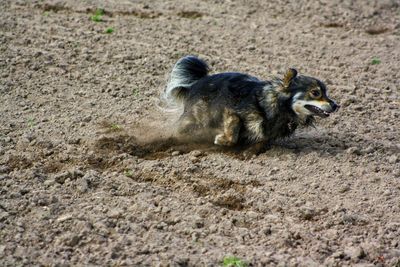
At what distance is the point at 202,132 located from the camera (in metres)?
8.59

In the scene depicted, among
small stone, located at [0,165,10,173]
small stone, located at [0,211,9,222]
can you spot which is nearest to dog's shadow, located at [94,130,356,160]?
small stone, located at [0,165,10,173]

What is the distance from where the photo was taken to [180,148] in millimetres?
8406

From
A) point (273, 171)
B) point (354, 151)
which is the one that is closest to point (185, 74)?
point (273, 171)

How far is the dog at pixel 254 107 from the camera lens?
26.7ft

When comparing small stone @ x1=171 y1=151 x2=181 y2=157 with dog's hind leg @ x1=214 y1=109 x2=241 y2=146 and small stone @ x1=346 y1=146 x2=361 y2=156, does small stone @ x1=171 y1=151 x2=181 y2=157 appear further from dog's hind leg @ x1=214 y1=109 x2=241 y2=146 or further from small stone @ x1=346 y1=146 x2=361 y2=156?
small stone @ x1=346 y1=146 x2=361 y2=156

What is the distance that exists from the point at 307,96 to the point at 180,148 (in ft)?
4.76

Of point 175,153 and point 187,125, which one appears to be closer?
point 175,153

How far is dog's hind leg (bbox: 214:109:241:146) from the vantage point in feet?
27.2

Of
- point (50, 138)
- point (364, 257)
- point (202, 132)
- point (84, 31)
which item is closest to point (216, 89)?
point (202, 132)

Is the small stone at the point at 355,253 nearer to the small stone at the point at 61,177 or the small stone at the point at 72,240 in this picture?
the small stone at the point at 72,240

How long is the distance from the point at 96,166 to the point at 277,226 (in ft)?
6.64

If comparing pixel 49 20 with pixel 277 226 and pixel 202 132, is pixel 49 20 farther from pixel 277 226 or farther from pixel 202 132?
pixel 277 226

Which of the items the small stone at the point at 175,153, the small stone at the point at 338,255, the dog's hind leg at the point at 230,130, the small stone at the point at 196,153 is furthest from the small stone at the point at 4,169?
the small stone at the point at 338,255

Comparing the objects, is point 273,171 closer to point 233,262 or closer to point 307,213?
point 307,213
